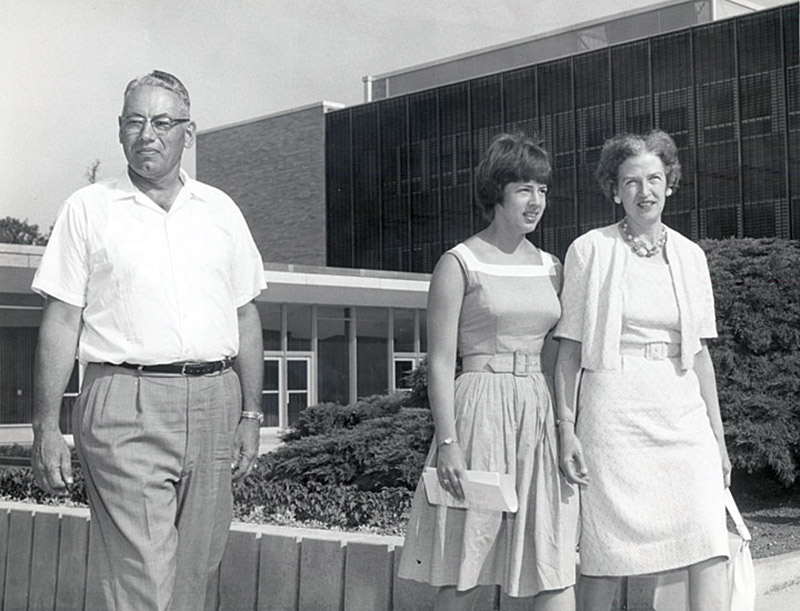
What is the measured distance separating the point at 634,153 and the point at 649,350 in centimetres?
73

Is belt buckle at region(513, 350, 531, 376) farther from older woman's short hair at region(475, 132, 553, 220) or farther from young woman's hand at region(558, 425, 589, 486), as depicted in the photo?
older woman's short hair at region(475, 132, 553, 220)

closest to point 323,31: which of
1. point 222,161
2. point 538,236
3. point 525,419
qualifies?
point 525,419

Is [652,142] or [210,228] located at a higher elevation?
[652,142]

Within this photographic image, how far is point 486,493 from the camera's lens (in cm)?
386

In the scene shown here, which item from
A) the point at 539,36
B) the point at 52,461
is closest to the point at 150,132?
the point at 52,461

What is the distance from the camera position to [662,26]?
36344 mm

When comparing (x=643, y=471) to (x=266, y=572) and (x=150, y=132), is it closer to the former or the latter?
(x=150, y=132)

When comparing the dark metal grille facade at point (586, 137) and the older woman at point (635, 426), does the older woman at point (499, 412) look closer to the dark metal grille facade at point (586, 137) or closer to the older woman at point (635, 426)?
the older woman at point (635, 426)

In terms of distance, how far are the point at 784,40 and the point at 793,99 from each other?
66.6 inches

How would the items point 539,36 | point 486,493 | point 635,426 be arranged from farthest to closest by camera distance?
point 539,36, point 635,426, point 486,493

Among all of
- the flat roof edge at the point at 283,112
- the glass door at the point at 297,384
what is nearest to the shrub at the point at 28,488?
the glass door at the point at 297,384

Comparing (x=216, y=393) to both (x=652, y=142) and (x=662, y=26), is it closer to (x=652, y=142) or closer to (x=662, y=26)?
(x=652, y=142)

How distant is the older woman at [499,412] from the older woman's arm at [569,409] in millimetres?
37

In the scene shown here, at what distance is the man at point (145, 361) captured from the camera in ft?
11.8
